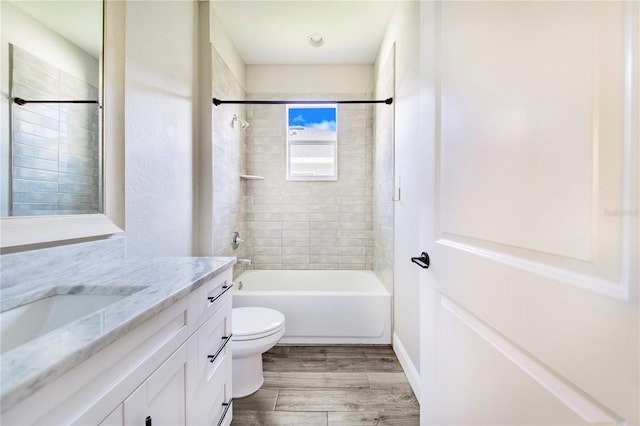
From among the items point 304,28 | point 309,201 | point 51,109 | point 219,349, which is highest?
point 304,28

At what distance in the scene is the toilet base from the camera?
1582 millimetres

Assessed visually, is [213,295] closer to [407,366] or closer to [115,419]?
[115,419]

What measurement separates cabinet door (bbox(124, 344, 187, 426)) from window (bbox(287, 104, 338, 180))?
239 cm

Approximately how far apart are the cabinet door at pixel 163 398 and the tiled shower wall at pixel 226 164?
1314 mm

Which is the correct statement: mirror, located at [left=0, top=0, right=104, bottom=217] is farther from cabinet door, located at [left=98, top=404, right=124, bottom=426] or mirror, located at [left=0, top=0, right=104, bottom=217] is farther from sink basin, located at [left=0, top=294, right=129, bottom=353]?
cabinet door, located at [left=98, top=404, right=124, bottom=426]

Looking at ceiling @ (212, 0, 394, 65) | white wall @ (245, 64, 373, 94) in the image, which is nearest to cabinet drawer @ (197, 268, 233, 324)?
ceiling @ (212, 0, 394, 65)

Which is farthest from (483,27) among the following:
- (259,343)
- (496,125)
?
(259,343)

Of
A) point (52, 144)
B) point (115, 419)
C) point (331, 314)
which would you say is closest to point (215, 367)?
point (115, 419)

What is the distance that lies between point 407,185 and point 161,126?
1586 mm

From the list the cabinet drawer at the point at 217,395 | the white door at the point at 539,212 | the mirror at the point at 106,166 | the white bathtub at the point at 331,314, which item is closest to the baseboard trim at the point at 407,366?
the white bathtub at the point at 331,314

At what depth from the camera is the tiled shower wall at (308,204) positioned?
294cm

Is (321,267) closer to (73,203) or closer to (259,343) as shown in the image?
(259,343)

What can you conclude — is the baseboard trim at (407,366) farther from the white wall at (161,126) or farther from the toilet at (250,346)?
the white wall at (161,126)

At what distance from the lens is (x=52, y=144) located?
0.90 meters
